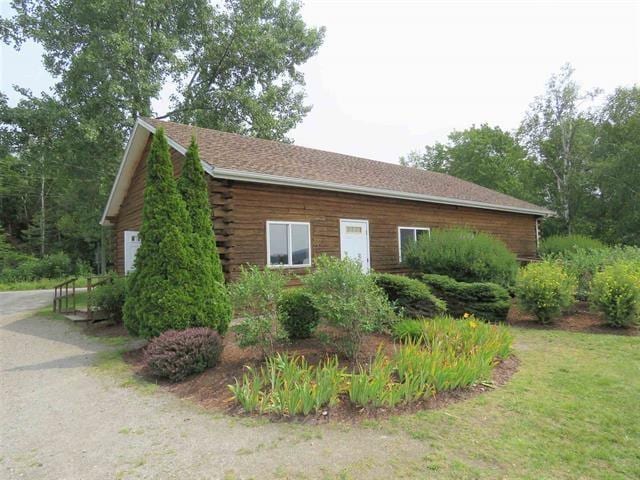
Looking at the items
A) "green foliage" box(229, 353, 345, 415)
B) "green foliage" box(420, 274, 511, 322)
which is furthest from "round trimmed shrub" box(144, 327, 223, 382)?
"green foliage" box(420, 274, 511, 322)

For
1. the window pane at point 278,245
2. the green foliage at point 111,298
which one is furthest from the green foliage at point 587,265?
the green foliage at point 111,298

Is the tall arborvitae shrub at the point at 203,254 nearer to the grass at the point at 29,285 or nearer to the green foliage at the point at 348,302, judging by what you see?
the green foliage at the point at 348,302

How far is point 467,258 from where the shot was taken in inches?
440

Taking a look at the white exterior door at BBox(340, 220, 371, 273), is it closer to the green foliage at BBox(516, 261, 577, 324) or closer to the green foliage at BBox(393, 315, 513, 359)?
the green foliage at BBox(516, 261, 577, 324)

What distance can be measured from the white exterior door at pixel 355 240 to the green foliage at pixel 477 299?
2.97 m

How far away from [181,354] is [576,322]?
839 cm

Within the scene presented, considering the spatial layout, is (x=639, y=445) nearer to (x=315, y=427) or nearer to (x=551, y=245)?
(x=315, y=427)

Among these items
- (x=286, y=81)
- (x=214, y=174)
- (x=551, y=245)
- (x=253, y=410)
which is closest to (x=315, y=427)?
(x=253, y=410)

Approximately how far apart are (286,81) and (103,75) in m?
10.5

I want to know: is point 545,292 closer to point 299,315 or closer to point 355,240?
point 355,240

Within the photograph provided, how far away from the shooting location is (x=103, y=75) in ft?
59.1

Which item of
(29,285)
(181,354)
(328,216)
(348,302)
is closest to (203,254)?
(181,354)

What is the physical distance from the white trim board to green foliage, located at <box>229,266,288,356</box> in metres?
4.14

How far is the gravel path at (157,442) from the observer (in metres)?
3.14
